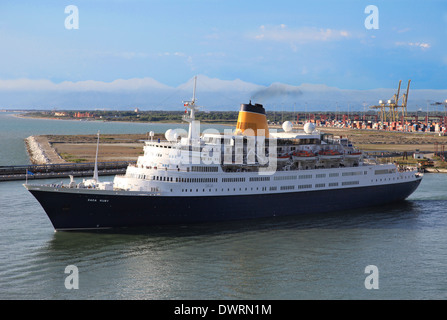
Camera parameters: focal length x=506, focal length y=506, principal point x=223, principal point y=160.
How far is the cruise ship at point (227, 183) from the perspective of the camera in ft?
103

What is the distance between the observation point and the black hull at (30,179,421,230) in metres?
30.8

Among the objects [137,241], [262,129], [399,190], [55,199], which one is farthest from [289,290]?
[399,190]

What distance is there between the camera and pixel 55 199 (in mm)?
30438

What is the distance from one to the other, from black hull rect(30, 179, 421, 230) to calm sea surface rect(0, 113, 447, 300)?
752 mm

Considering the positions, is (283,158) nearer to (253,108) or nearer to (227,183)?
(253,108)


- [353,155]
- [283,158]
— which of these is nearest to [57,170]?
[283,158]

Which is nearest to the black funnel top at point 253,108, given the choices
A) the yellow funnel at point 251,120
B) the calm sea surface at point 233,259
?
the yellow funnel at point 251,120

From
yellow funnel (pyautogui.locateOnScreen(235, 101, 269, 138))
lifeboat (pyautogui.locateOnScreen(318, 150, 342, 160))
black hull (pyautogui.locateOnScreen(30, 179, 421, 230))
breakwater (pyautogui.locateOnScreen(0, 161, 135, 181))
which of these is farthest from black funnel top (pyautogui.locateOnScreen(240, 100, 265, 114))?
breakwater (pyautogui.locateOnScreen(0, 161, 135, 181))

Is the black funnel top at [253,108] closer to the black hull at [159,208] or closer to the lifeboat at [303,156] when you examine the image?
the lifeboat at [303,156]

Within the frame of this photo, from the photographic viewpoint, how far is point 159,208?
32.0 metres

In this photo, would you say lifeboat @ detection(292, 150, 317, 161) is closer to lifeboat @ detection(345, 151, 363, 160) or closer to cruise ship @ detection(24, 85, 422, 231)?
cruise ship @ detection(24, 85, 422, 231)

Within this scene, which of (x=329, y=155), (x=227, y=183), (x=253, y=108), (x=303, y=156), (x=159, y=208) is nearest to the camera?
(x=159, y=208)

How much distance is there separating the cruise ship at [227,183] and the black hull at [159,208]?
6 centimetres

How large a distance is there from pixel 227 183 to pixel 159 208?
4.83 metres
